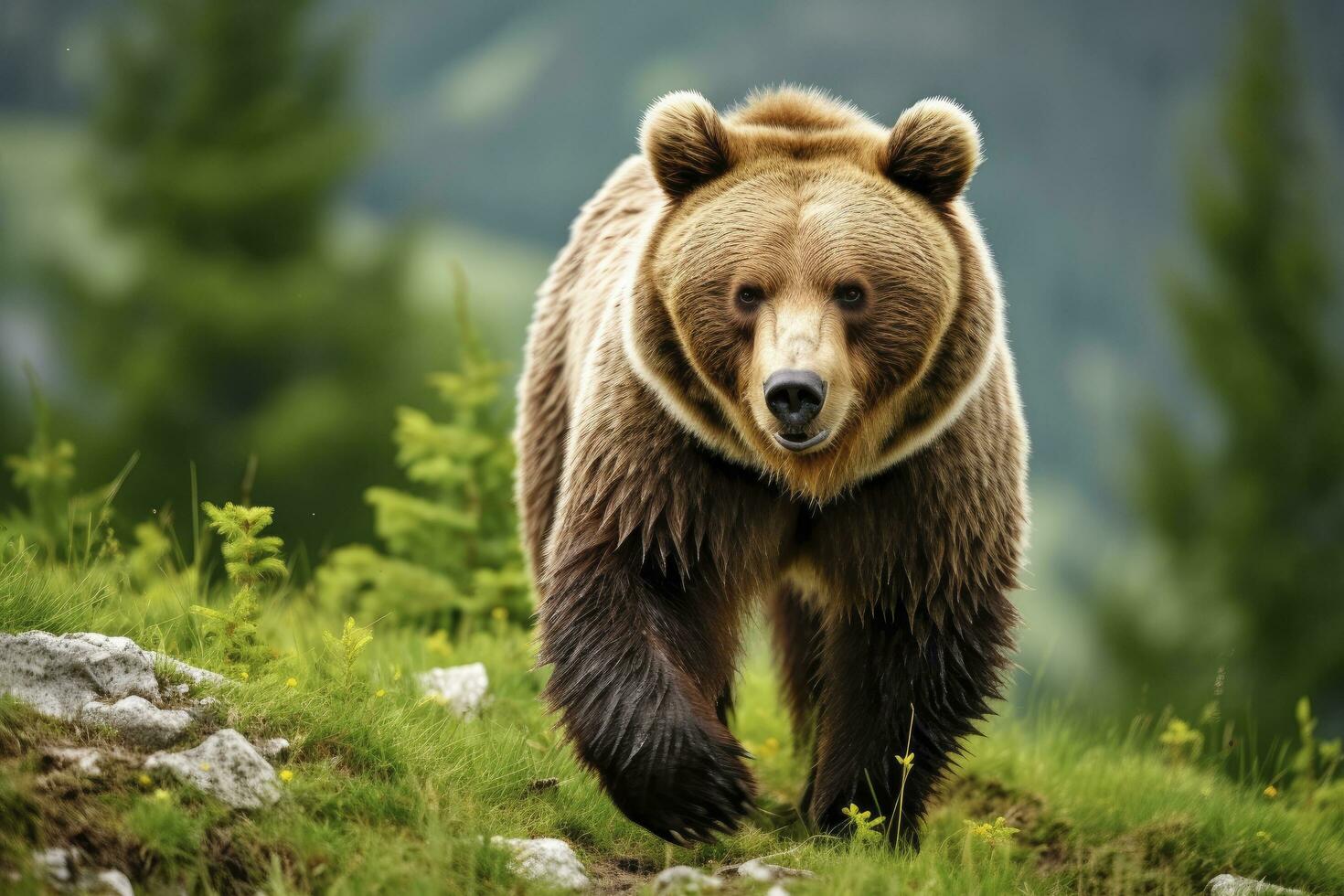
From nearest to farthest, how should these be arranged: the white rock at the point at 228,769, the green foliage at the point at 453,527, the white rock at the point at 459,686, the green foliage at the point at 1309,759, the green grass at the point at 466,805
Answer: the green grass at the point at 466,805, the white rock at the point at 228,769, the white rock at the point at 459,686, the green foliage at the point at 1309,759, the green foliage at the point at 453,527

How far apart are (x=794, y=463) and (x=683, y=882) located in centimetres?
132

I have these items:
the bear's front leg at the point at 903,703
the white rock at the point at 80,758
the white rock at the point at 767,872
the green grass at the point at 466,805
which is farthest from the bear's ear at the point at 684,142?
the white rock at the point at 80,758

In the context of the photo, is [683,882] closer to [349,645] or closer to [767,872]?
[767,872]

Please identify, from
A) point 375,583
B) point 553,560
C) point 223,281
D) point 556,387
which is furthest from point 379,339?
point 553,560

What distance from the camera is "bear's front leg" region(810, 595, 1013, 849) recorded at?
4.56m

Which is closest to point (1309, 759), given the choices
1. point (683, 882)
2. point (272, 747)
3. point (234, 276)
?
point (683, 882)

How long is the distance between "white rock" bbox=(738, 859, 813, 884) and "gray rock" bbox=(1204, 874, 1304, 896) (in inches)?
61.9

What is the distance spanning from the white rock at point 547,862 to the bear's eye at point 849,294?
1741mm

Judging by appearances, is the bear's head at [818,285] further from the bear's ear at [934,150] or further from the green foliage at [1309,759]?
the green foliage at [1309,759]

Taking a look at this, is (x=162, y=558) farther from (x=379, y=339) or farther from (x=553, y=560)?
(x=379, y=339)

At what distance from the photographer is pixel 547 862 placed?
11.8ft

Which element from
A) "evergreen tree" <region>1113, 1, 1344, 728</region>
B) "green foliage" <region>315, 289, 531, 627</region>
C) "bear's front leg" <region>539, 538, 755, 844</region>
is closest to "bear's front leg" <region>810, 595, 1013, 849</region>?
"bear's front leg" <region>539, 538, 755, 844</region>

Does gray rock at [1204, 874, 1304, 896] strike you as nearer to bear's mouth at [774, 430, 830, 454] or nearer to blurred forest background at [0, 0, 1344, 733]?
bear's mouth at [774, 430, 830, 454]

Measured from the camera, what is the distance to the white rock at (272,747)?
3.66m
